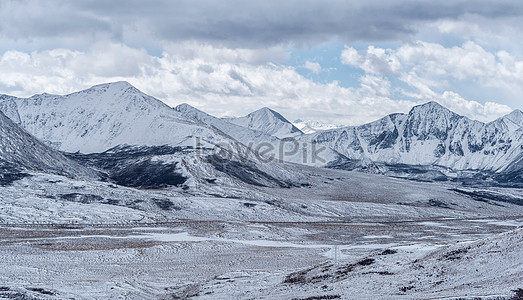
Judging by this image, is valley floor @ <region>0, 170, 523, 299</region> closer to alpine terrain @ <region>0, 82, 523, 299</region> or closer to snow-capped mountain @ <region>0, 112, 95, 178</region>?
alpine terrain @ <region>0, 82, 523, 299</region>

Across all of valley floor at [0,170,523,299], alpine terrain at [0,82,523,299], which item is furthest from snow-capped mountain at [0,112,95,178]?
valley floor at [0,170,523,299]

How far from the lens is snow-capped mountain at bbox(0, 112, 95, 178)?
154 meters

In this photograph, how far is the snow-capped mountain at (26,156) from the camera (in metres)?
154

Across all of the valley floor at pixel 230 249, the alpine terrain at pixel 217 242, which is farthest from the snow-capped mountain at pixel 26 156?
the valley floor at pixel 230 249

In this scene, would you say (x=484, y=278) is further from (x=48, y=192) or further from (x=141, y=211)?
(x=48, y=192)

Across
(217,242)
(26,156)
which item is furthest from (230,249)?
(26,156)

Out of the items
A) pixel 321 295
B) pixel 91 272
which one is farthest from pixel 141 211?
pixel 321 295

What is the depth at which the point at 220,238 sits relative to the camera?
89375 mm

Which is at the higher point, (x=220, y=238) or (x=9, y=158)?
(x=9, y=158)

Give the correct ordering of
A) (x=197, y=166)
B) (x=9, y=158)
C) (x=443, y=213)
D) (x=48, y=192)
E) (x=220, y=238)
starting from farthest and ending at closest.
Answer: (x=197, y=166) < (x=443, y=213) < (x=9, y=158) < (x=48, y=192) < (x=220, y=238)

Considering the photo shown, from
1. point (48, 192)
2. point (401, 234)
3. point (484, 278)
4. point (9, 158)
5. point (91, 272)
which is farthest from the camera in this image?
point (9, 158)

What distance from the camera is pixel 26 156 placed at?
16500cm

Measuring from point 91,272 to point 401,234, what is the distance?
67570mm

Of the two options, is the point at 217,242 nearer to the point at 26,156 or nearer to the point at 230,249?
the point at 230,249
